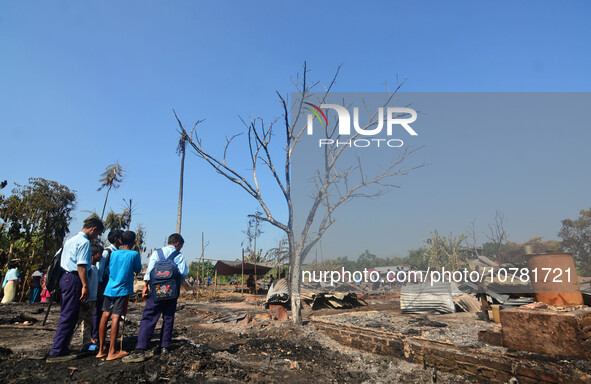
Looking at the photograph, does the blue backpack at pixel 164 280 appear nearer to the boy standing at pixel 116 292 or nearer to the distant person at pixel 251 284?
the boy standing at pixel 116 292

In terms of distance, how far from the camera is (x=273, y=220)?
26.0 ft

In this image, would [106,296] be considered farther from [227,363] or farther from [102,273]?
[227,363]

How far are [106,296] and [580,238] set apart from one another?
106 feet

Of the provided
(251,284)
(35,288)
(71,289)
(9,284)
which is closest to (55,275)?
(71,289)

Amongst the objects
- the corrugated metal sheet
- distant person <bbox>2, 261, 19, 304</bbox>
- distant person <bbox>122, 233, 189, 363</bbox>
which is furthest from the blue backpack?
distant person <bbox>2, 261, 19, 304</bbox>

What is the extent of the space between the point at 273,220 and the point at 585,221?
2936 cm

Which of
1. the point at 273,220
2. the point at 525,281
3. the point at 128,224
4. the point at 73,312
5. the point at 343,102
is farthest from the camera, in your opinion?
the point at 128,224

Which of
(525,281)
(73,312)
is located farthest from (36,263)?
(525,281)

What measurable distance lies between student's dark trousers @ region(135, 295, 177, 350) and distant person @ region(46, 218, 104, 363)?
684mm

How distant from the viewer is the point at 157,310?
3.90 m

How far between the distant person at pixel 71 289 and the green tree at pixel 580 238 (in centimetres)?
3090

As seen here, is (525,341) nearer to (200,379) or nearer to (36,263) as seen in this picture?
(200,379)

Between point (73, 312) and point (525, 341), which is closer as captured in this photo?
point (73, 312)

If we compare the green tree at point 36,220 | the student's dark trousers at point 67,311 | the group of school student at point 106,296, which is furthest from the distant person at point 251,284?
the student's dark trousers at point 67,311
